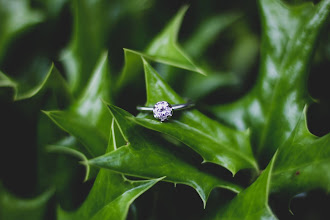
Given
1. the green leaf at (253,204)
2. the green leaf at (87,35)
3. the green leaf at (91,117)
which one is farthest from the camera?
the green leaf at (87,35)

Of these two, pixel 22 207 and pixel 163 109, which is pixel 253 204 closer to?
pixel 163 109

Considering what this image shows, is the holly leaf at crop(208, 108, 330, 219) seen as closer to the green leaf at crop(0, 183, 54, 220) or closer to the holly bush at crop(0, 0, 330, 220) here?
the holly bush at crop(0, 0, 330, 220)

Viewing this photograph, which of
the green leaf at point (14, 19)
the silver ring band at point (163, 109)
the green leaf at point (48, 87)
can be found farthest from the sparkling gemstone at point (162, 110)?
the green leaf at point (14, 19)

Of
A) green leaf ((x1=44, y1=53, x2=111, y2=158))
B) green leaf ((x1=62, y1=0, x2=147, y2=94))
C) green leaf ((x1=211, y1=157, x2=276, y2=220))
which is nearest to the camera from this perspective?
green leaf ((x1=211, y1=157, x2=276, y2=220))

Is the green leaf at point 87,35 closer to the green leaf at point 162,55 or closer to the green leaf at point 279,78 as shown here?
the green leaf at point 162,55

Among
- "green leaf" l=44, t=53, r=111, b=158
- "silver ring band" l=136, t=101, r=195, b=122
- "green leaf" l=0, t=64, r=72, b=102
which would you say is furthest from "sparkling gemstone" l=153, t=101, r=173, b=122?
"green leaf" l=0, t=64, r=72, b=102
